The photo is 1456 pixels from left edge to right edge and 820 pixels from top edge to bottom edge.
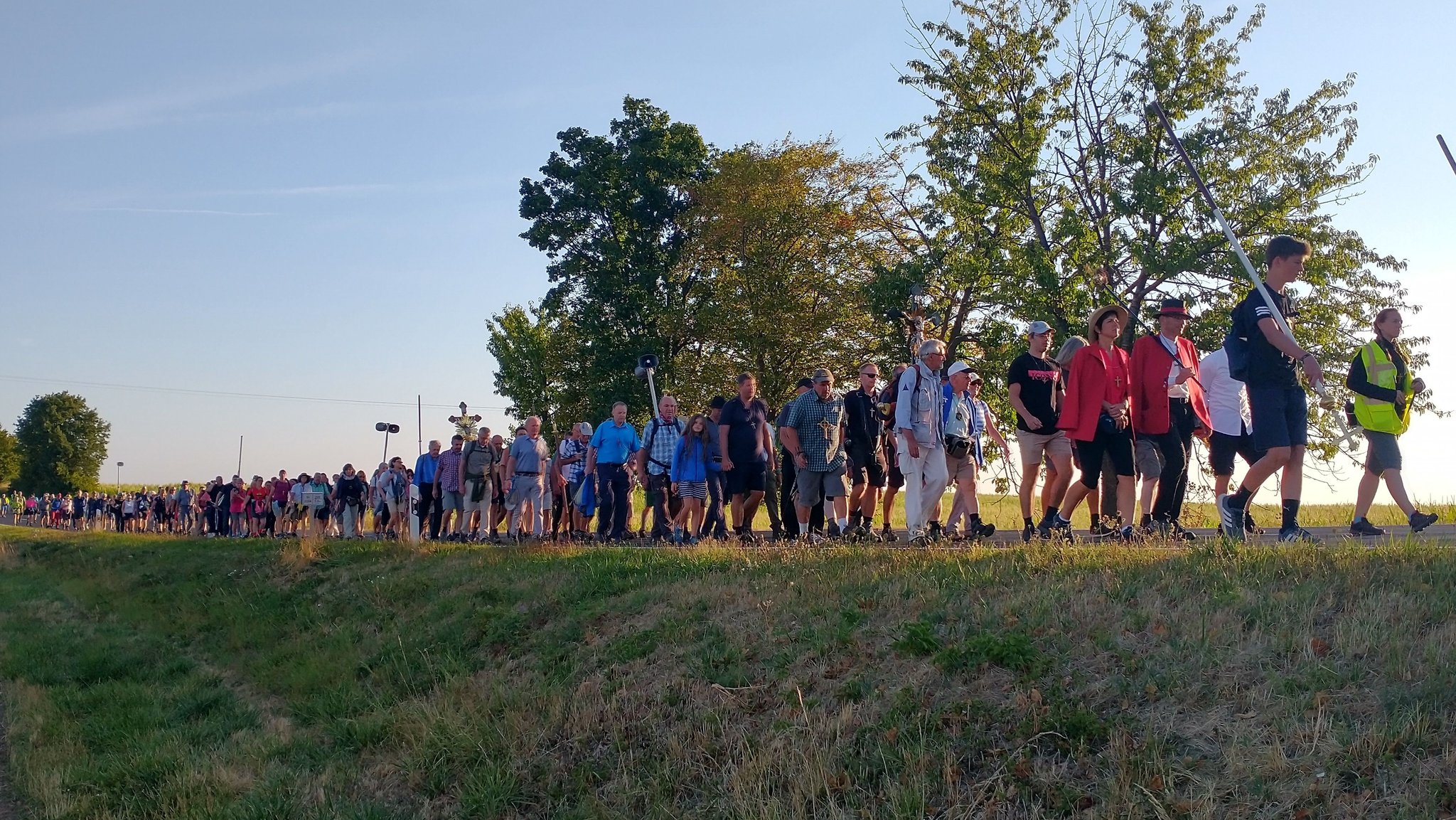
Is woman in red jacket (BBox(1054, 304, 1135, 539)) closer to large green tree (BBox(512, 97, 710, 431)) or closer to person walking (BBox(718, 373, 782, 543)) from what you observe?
person walking (BBox(718, 373, 782, 543))

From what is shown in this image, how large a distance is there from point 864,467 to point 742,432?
1.41 m

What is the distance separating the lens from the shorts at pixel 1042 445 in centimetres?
1028

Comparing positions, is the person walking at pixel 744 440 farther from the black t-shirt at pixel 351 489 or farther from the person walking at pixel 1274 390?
the black t-shirt at pixel 351 489

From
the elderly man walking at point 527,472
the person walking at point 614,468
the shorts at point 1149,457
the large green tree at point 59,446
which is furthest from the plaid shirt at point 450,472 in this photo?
the large green tree at point 59,446

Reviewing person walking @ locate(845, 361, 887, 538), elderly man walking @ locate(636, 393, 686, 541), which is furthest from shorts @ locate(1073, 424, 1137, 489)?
elderly man walking @ locate(636, 393, 686, 541)

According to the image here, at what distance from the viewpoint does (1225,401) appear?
1034cm

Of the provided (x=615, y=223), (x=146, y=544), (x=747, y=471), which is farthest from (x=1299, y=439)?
(x=615, y=223)

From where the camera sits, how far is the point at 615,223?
37.9 m

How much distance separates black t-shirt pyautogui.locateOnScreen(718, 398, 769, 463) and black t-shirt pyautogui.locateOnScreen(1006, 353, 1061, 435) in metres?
3.33

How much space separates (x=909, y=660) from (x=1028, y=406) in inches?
179

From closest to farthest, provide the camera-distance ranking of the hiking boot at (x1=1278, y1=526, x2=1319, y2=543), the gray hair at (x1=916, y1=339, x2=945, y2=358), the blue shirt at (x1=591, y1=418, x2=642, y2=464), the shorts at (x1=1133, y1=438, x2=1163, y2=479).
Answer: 1. the hiking boot at (x1=1278, y1=526, x2=1319, y2=543)
2. the shorts at (x1=1133, y1=438, x2=1163, y2=479)
3. the gray hair at (x1=916, y1=339, x2=945, y2=358)
4. the blue shirt at (x1=591, y1=418, x2=642, y2=464)

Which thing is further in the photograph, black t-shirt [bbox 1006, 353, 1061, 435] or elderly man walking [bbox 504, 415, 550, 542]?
elderly man walking [bbox 504, 415, 550, 542]

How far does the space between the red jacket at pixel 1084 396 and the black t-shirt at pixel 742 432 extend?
4.17 meters

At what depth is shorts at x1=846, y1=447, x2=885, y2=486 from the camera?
1241 cm
